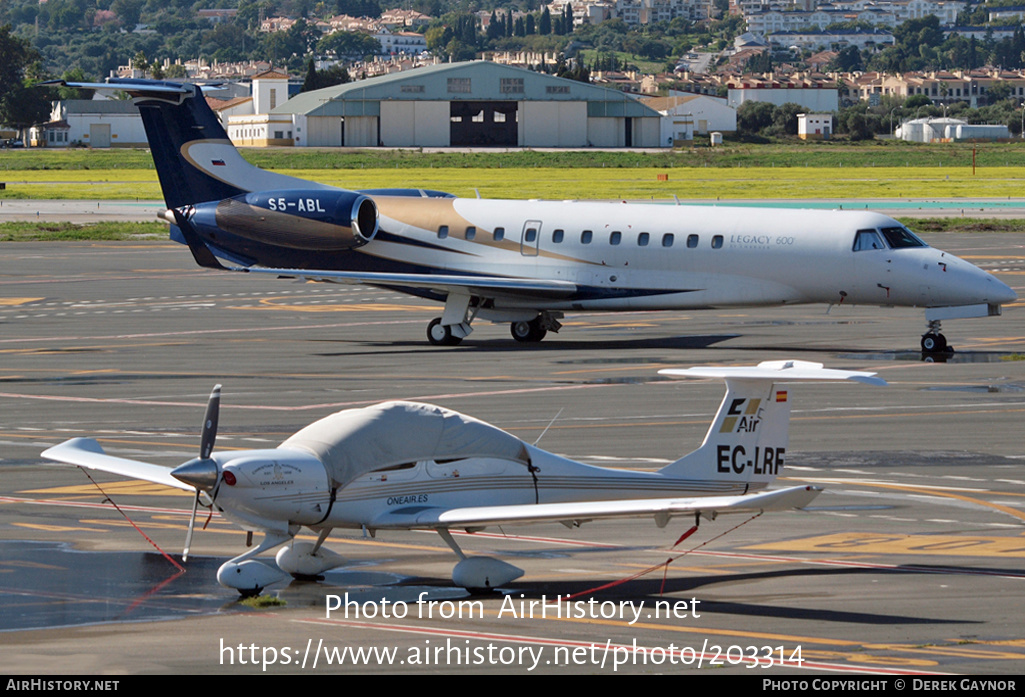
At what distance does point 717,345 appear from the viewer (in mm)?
39875

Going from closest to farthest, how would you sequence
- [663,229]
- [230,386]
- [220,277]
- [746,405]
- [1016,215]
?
[746,405], [230,386], [663,229], [220,277], [1016,215]

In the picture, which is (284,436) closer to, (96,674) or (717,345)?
(96,674)

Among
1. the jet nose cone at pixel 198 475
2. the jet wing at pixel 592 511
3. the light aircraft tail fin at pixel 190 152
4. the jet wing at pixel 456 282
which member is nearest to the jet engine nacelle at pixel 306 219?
the jet wing at pixel 456 282

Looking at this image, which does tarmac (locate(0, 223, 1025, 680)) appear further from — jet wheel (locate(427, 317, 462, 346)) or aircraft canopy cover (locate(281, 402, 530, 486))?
aircraft canopy cover (locate(281, 402, 530, 486))

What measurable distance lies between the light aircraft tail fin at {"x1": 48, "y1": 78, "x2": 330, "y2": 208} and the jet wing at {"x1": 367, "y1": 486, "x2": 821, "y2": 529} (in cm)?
2813

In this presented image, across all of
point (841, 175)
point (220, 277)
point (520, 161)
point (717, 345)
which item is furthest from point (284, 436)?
point (520, 161)

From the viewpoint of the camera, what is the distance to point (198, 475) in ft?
49.9

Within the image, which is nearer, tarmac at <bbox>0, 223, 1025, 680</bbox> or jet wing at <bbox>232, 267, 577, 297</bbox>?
tarmac at <bbox>0, 223, 1025, 680</bbox>

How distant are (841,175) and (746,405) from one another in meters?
126

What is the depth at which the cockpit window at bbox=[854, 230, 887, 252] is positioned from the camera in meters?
37.5

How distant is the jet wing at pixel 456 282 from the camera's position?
3978 cm

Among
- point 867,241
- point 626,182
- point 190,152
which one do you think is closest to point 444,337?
point 190,152

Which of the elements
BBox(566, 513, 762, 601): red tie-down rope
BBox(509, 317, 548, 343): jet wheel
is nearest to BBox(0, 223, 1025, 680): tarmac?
BBox(566, 513, 762, 601): red tie-down rope

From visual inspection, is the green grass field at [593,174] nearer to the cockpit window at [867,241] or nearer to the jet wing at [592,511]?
the cockpit window at [867,241]
